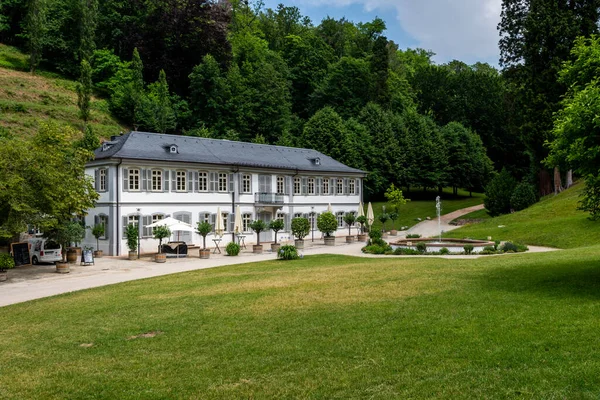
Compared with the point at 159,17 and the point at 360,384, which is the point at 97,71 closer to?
the point at 159,17

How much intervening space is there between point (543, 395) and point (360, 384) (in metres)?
2.31

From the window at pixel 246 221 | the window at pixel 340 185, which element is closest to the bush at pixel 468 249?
the window at pixel 246 221

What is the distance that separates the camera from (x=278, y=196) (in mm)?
41812

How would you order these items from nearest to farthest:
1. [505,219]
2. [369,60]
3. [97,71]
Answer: [505,219]
[97,71]
[369,60]

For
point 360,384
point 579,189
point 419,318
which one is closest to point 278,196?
point 579,189

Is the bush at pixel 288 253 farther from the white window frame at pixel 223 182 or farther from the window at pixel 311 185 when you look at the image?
the window at pixel 311 185

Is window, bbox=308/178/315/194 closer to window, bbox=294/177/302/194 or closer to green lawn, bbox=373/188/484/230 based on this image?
window, bbox=294/177/302/194

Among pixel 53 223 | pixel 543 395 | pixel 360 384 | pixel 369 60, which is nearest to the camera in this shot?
pixel 543 395

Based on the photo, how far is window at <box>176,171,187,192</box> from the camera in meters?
36.0

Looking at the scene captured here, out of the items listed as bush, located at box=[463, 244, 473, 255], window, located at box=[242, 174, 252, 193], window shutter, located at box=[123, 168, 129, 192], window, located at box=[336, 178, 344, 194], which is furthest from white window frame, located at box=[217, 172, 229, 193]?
bush, located at box=[463, 244, 473, 255]

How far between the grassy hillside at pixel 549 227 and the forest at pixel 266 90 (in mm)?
10073

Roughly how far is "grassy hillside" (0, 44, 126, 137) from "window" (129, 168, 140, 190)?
2129cm

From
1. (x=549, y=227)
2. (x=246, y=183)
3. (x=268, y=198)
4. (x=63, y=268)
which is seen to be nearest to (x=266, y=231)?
(x=268, y=198)

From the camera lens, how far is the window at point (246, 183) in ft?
131
